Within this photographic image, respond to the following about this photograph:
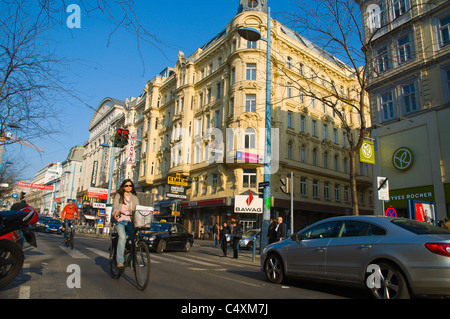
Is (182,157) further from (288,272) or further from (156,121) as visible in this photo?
(288,272)

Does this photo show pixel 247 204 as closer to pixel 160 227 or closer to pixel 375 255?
pixel 160 227

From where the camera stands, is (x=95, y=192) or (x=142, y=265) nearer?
(x=142, y=265)

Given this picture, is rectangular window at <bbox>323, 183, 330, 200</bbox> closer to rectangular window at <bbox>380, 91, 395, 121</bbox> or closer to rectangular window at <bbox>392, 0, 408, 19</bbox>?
rectangular window at <bbox>380, 91, 395, 121</bbox>

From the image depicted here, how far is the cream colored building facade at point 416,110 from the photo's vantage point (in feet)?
53.8

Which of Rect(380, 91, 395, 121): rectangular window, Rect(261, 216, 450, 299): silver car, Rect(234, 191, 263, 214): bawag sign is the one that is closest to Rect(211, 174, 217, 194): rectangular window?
Rect(380, 91, 395, 121): rectangular window

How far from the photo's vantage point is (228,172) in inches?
1190

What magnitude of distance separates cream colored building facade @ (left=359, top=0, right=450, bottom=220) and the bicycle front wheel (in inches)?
600

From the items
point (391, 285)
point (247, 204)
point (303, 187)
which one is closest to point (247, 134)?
point (303, 187)

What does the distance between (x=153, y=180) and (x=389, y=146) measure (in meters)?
31.7

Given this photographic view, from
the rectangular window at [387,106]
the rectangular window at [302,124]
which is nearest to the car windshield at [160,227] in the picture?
the rectangular window at [387,106]

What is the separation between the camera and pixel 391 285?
4566 mm

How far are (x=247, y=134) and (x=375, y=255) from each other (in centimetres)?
2452

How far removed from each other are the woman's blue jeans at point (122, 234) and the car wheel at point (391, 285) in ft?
13.6
